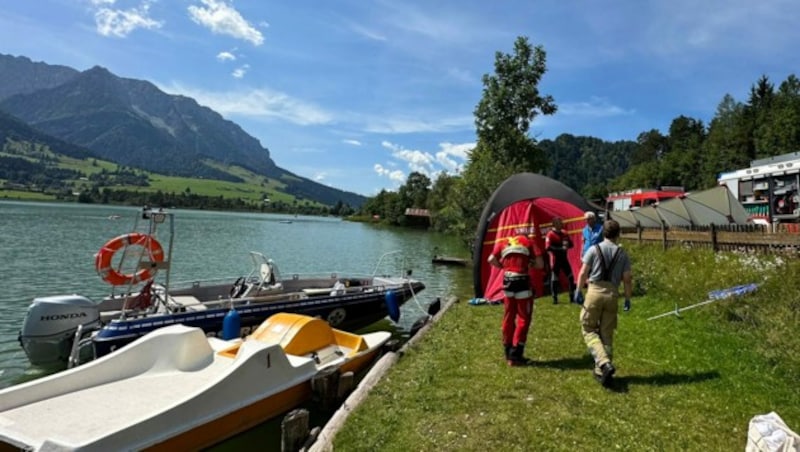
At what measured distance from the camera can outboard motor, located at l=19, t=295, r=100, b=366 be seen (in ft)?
34.0

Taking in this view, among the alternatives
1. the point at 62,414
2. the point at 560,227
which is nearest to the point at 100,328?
the point at 62,414

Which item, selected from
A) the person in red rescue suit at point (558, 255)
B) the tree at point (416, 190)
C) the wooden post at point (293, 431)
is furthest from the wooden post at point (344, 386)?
the tree at point (416, 190)

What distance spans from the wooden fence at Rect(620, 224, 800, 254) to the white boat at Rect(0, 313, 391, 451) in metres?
10.6

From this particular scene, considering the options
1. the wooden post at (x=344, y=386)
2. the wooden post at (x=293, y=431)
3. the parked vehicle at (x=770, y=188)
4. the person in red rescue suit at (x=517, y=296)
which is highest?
the parked vehicle at (x=770, y=188)

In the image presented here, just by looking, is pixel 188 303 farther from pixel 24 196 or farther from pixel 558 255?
pixel 24 196

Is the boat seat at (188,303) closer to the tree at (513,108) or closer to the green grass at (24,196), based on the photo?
the tree at (513,108)

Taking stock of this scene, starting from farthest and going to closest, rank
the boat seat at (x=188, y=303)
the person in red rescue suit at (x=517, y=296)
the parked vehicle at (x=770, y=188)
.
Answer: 1. the parked vehicle at (x=770, y=188)
2. the boat seat at (x=188, y=303)
3. the person in red rescue suit at (x=517, y=296)

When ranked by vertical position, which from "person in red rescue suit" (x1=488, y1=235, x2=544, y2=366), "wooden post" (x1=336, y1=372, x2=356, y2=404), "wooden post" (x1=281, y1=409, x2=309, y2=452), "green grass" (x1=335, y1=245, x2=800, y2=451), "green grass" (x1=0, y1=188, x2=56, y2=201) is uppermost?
"green grass" (x1=0, y1=188, x2=56, y2=201)

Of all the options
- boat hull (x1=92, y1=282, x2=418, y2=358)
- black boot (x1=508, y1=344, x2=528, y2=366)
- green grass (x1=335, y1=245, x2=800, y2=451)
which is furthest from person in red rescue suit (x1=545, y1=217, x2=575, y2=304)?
black boot (x1=508, y1=344, x2=528, y2=366)

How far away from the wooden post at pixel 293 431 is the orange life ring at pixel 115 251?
7146 millimetres

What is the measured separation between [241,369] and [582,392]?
4.83 meters

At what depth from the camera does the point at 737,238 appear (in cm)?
1331

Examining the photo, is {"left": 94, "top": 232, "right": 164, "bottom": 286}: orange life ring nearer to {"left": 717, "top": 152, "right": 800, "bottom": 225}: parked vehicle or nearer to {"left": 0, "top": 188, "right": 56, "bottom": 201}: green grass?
{"left": 717, "top": 152, "right": 800, "bottom": 225}: parked vehicle

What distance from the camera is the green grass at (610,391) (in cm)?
536
